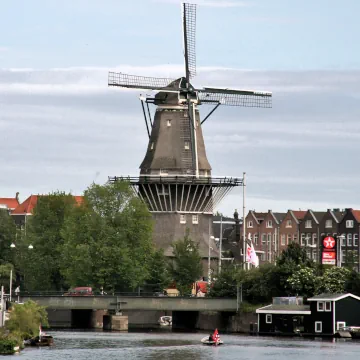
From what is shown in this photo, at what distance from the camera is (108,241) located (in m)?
172

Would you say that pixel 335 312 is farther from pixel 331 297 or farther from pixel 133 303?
pixel 133 303

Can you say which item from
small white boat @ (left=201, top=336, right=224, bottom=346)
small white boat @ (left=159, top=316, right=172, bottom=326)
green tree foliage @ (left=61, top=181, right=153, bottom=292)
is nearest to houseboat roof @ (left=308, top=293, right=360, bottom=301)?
small white boat @ (left=201, top=336, right=224, bottom=346)

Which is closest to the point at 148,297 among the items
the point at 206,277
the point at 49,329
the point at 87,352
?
the point at 49,329

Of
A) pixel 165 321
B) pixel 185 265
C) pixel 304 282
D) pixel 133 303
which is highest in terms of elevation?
pixel 185 265

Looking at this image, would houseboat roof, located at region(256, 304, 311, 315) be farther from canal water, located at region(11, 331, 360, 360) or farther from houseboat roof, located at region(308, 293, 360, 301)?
canal water, located at region(11, 331, 360, 360)

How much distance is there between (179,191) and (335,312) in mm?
34813

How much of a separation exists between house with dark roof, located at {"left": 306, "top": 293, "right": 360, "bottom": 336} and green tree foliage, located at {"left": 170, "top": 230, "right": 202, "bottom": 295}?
1062 inches

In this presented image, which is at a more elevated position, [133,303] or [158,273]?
[158,273]

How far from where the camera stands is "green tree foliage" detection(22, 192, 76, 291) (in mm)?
185250

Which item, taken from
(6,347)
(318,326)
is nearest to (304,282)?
(318,326)

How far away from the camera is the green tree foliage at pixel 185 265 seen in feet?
588

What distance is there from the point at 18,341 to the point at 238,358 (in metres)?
18.0

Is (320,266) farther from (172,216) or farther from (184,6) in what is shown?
(184,6)

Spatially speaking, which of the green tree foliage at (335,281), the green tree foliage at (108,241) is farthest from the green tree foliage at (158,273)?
the green tree foliage at (335,281)
